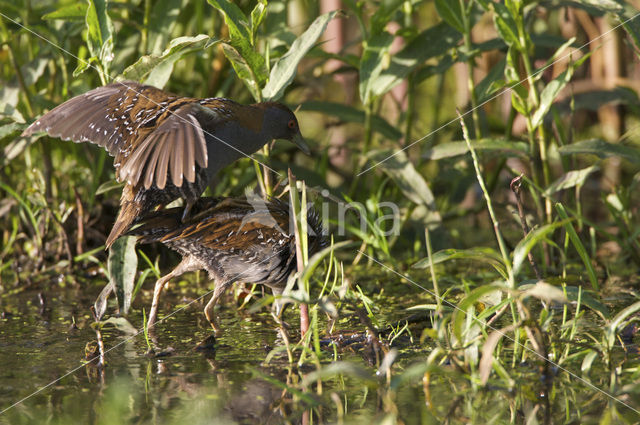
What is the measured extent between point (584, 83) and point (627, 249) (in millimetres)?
2266

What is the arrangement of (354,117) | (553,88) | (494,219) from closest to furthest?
(494,219) → (553,88) → (354,117)

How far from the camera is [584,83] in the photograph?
552cm

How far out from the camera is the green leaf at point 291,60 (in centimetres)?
315

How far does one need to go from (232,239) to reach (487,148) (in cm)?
115

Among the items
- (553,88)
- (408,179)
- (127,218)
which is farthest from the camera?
(408,179)

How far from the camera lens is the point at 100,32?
319cm

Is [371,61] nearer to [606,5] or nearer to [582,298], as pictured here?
[606,5]

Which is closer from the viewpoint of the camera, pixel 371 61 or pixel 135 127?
pixel 135 127

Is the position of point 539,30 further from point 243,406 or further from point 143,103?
point 243,406

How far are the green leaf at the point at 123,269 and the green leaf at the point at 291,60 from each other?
815mm

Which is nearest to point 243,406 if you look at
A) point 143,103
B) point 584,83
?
point 143,103

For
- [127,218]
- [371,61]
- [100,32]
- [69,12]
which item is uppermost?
[69,12]

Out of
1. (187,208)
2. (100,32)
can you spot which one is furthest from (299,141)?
(100,32)

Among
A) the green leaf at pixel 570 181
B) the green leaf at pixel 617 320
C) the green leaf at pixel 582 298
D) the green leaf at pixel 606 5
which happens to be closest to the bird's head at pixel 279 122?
the green leaf at pixel 570 181
